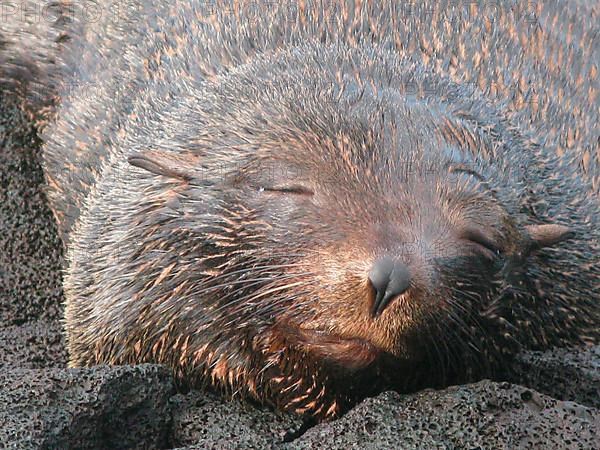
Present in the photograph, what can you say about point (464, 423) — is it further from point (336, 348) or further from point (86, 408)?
point (86, 408)

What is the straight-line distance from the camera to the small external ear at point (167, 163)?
20.2ft

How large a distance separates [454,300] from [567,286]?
103 cm

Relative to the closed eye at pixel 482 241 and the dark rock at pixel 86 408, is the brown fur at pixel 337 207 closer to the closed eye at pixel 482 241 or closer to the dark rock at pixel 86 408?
the closed eye at pixel 482 241

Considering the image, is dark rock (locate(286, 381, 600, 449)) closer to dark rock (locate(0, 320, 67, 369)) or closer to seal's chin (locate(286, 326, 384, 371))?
seal's chin (locate(286, 326, 384, 371))

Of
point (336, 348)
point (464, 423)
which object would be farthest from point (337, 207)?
point (464, 423)

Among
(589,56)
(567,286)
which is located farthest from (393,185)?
(589,56)

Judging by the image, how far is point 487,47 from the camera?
749 centimetres

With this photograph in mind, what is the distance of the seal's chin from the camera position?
5266 millimetres

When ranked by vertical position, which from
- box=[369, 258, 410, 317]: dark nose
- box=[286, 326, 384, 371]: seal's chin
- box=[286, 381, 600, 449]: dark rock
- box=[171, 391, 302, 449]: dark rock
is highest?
box=[369, 258, 410, 317]: dark nose

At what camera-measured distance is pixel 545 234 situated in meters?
5.95

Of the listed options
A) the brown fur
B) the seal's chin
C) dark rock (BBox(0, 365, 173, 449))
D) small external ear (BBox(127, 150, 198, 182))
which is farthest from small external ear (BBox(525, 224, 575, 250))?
dark rock (BBox(0, 365, 173, 449))

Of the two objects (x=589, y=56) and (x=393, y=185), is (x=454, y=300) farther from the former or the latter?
(x=589, y=56)

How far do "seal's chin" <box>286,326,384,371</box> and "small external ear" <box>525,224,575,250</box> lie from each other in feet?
3.57

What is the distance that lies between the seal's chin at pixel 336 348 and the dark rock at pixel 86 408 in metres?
0.76
